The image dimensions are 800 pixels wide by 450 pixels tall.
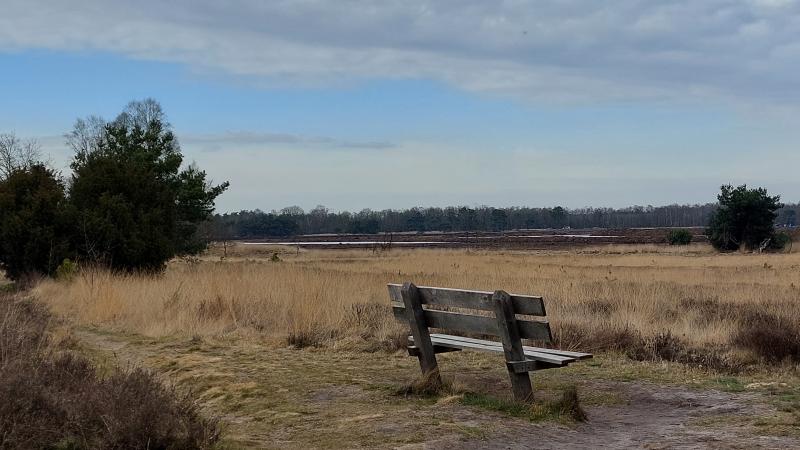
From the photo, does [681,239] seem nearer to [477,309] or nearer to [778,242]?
[778,242]

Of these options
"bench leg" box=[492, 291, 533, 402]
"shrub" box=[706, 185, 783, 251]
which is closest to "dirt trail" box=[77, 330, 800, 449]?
"bench leg" box=[492, 291, 533, 402]

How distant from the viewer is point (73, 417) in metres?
5.22

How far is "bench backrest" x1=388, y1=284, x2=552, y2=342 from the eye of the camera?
6418 millimetres

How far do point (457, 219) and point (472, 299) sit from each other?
6251 inches

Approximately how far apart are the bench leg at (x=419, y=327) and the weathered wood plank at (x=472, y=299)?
83 millimetres

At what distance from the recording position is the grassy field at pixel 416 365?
6145mm

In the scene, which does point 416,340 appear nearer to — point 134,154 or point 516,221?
point 134,154

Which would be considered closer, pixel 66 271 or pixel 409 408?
pixel 409 408

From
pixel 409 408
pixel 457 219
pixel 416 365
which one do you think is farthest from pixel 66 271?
pixel 457 219

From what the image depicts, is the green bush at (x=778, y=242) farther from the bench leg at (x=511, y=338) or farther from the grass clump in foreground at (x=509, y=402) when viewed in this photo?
the bench leg at (x=511, y=338)

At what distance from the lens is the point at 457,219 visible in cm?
16525

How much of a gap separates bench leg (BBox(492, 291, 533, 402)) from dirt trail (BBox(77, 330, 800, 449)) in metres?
0.35

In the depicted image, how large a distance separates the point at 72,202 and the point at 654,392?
18827 mm

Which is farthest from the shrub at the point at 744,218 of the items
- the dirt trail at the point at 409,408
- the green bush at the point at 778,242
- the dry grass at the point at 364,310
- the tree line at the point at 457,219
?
the tree line at the point at 457,219
